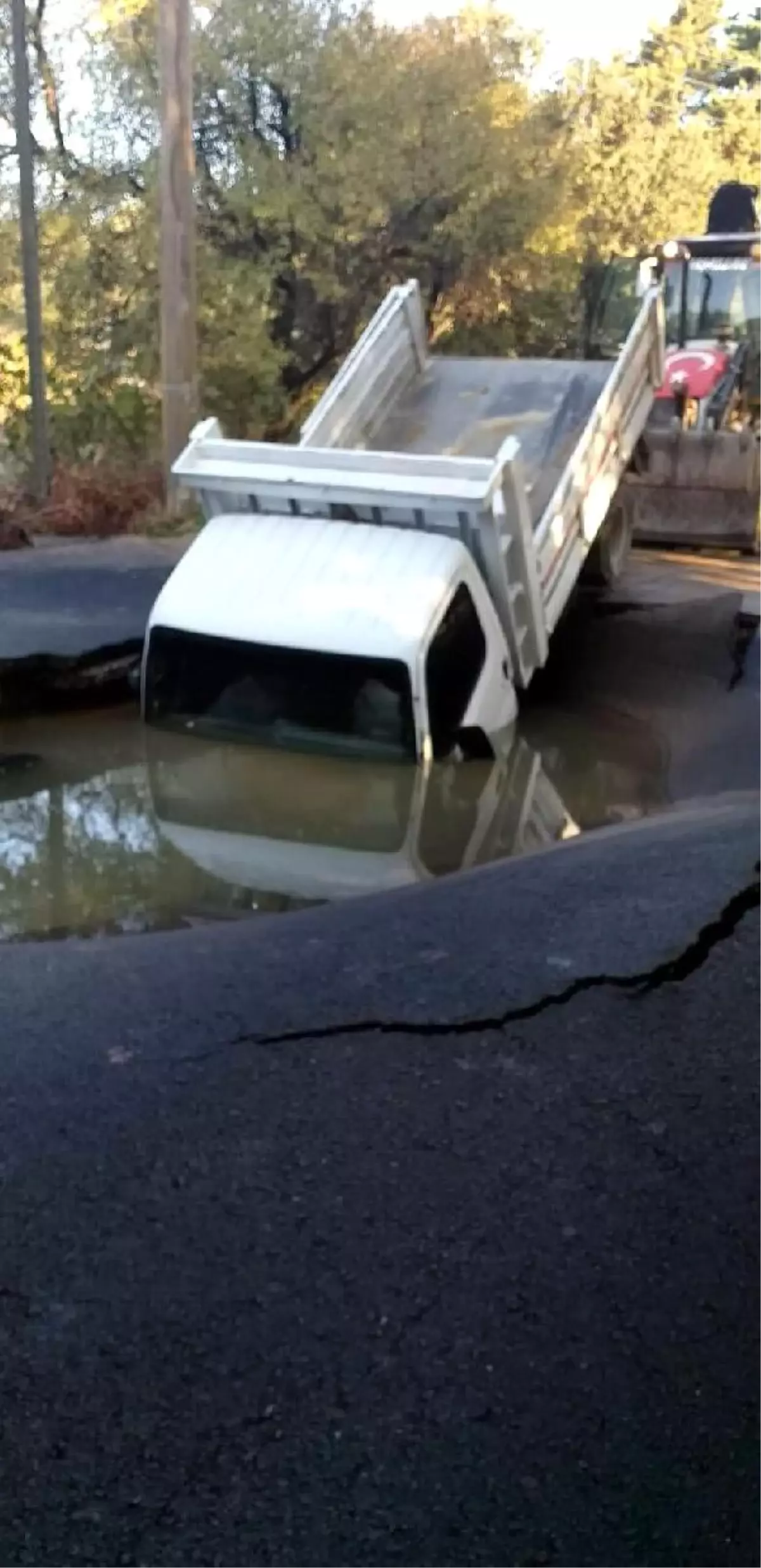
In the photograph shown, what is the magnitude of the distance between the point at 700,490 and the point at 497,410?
3.11 meters

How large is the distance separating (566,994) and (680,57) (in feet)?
118

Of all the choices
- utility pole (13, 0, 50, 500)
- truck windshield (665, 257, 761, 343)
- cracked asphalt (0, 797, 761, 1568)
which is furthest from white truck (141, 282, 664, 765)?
utility pole (13, 0, 50, 500)

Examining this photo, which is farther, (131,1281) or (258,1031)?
(258,1031)

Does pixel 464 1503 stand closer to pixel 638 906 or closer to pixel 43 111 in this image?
pixel 638 906

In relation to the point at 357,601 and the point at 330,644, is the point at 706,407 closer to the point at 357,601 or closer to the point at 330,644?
the point at 357,601

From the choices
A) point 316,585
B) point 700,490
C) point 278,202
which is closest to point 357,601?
point 316,585

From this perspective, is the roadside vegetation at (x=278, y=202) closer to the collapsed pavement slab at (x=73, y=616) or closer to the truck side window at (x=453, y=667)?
the collapsed pavement slab at (x=73, y=616)

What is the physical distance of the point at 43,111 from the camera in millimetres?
21359

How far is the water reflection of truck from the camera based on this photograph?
7152 millimetres

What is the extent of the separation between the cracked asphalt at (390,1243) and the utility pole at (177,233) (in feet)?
35.1

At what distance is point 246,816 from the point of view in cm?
784

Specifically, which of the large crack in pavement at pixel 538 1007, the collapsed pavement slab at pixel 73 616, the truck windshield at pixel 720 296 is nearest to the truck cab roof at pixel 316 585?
the collapsed pavement slab at pixel 73 616

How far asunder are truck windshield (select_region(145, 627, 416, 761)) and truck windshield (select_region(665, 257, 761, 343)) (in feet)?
30.0

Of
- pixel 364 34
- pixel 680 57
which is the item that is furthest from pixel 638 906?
pixel 680 57
